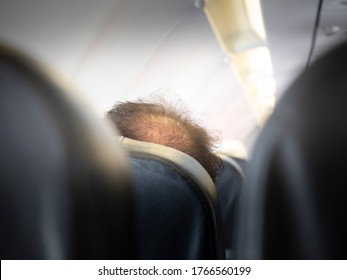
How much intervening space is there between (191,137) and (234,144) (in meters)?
0.27

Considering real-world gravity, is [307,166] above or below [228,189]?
above

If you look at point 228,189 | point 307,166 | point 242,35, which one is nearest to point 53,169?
point 307,166

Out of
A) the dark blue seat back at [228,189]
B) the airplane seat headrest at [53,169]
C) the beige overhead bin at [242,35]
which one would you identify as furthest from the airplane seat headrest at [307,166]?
the beige overhead bin at [242,35]

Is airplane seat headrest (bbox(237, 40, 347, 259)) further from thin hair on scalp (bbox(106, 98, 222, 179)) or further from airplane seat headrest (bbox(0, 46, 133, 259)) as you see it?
thin hair on scalp (bbox(106, 98, 222, 179))

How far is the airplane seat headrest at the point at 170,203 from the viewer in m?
0.77

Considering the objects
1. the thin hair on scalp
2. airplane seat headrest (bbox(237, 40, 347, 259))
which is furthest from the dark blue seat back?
airplane seat headrest (bbox(237, 40, 347, 259))

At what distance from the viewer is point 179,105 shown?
3.65ft

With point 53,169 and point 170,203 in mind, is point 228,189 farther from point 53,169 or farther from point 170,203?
point 53,169

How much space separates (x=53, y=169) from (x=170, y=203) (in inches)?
12.2

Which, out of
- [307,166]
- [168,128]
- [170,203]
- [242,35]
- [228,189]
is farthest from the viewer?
[242,35]

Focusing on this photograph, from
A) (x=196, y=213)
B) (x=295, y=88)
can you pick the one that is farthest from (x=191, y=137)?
(x=295, y=88)

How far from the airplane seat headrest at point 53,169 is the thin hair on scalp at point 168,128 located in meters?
0.41

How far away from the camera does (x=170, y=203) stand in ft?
2.54

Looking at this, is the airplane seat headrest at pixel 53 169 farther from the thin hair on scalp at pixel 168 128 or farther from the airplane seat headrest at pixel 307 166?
the thin hair on scalp at pixel 168 128
